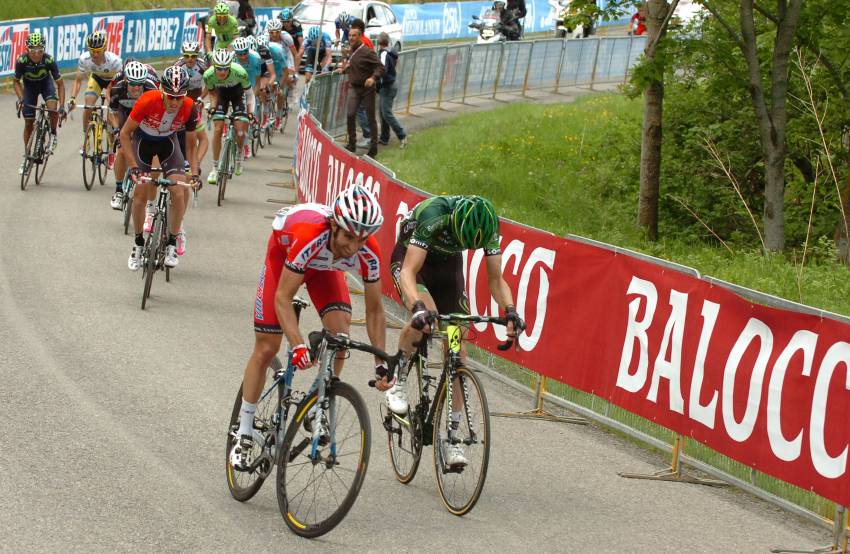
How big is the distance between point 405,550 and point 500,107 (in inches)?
1099

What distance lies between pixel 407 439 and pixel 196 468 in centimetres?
132

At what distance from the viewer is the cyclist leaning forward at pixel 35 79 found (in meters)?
18.6

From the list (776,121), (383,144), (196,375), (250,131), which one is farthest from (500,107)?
Result: (196,375)

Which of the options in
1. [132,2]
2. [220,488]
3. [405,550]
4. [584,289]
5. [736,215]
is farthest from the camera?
[132,2]

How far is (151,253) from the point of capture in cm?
1291

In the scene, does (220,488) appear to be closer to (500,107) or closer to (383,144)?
(383,144)

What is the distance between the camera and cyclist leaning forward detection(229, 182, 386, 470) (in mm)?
6680

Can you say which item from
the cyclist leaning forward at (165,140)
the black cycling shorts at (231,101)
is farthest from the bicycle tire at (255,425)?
the black cycling shorts at (231,101)

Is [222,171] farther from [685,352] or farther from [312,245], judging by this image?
[312,245]

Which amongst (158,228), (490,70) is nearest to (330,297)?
(158,228)

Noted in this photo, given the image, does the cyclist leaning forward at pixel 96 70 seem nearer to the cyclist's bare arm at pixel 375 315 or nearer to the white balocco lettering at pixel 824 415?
the cyclist's bare arm at pixel 375 315

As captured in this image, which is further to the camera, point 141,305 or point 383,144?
point 383,144

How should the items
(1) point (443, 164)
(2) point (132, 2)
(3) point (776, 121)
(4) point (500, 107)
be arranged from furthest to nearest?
(2) point (132, 2), (4) point (500, 107), (1) point (443, 164), (3) point (776, 121)

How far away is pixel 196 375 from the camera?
33.7 feet
